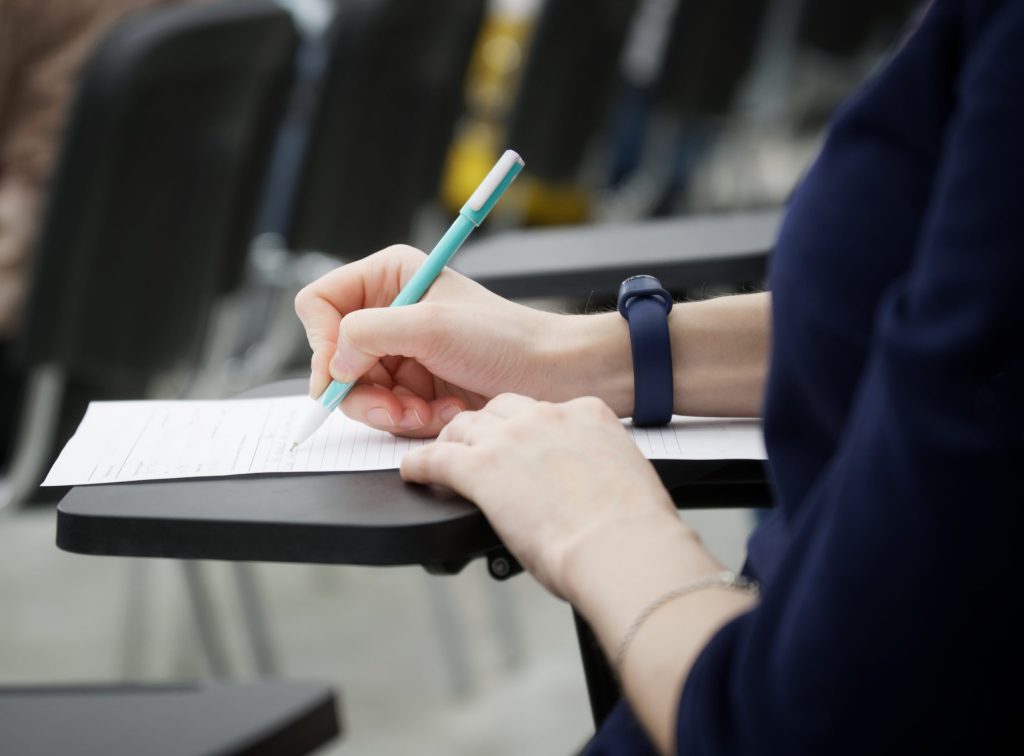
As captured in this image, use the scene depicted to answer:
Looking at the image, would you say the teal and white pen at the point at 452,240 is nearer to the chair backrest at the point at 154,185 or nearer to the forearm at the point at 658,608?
the forearm at the point at 658,608

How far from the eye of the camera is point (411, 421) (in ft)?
2.63

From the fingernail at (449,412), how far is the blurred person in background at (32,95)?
119cm

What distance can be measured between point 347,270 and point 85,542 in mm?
274

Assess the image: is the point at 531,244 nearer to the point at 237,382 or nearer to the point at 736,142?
the point at 237,382

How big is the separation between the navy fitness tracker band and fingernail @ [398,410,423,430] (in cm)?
13

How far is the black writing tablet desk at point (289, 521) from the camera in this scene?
0.64m

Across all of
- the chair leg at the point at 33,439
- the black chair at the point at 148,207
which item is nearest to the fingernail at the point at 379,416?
the black chair at the point at 148,207

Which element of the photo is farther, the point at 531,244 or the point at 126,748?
the point at 531,244

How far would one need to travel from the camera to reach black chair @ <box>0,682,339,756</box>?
2.01 feet

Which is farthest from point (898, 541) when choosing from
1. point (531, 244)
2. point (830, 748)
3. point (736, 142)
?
point (736, 142)

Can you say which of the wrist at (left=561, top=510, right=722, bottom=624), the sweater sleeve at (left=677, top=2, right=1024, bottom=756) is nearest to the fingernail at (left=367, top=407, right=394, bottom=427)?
the wrist at (left=561, top=510, right=722, bottom=624)

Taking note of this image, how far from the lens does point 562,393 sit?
83 cm

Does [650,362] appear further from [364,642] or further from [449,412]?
[364,642]

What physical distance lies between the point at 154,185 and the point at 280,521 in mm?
987
